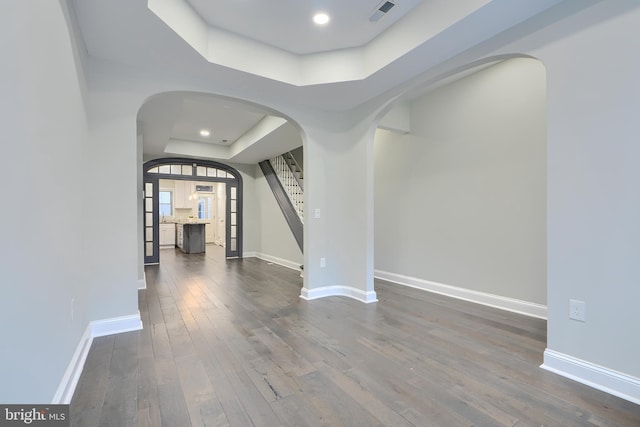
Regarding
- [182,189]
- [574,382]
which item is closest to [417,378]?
[574,382]

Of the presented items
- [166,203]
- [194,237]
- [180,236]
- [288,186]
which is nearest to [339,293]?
[288,186]

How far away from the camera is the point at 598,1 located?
6.01 ft

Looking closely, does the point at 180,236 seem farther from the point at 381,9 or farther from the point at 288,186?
the point at 381,9

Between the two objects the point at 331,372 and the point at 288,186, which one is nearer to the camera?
the point at 331,372

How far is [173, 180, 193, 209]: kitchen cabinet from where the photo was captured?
A: 11.1m

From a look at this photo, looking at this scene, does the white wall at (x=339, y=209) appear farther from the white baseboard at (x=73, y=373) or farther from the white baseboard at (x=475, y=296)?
the white baseboard at (x=73, y=373)

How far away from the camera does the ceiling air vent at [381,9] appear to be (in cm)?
235

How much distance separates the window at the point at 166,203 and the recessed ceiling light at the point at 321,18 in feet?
33.8

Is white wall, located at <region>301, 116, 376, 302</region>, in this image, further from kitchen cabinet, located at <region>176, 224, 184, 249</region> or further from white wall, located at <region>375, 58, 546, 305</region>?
kitchen cabinet, located at <region>176, 224, 184, 249</region>

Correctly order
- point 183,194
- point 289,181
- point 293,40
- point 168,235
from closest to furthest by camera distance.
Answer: point 293,40 < point 289,181 < point 168,235 < point 183,194

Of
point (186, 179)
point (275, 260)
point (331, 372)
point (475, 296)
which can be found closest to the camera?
point (331, 372)

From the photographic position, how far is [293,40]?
2.91m

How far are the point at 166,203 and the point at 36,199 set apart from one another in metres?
11.0

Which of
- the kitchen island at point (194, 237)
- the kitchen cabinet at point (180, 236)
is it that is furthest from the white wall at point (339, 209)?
the kitchen cabinet at point (180, 236)
